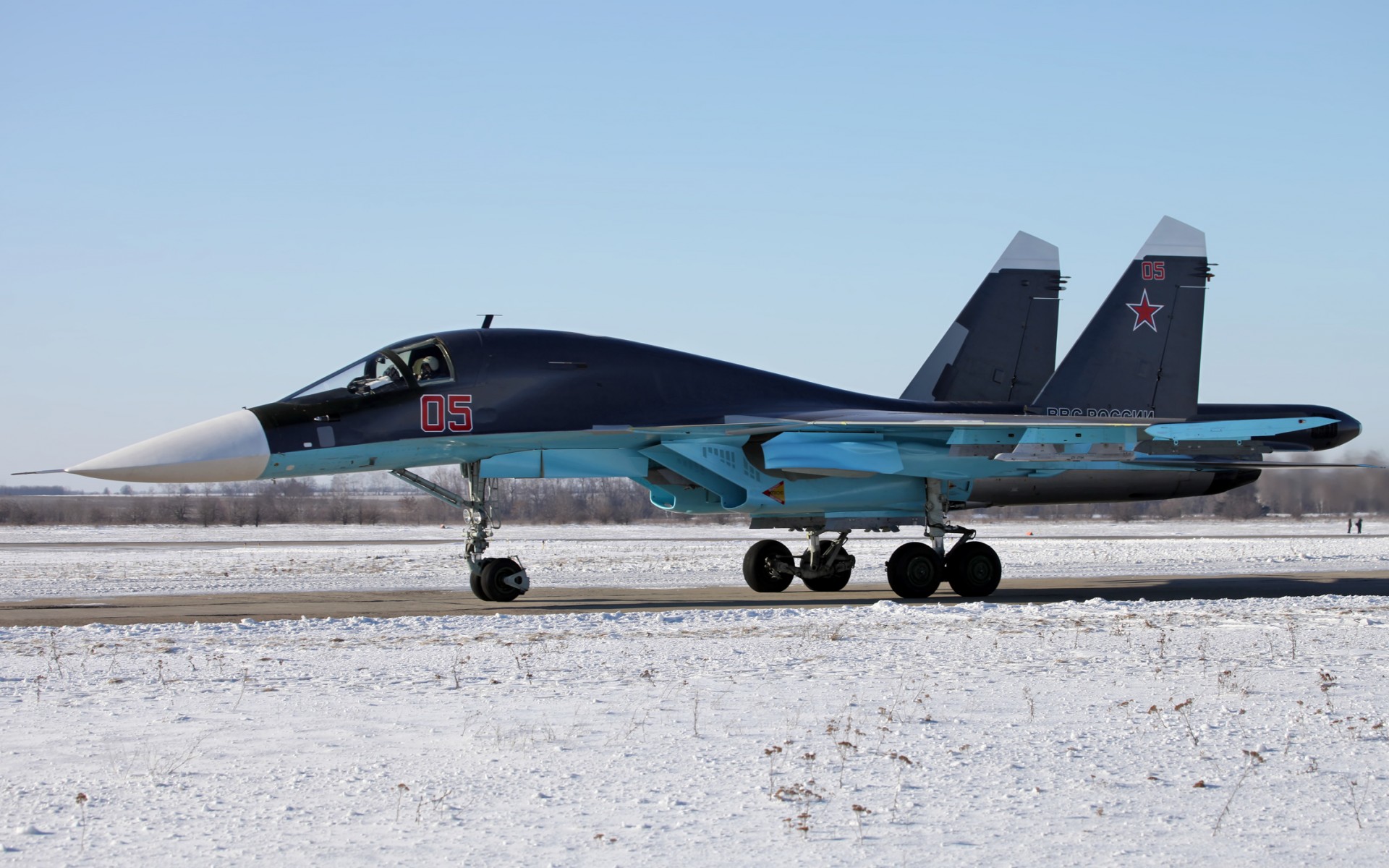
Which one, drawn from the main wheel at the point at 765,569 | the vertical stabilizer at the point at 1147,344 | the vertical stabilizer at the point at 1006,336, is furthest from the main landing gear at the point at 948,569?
the vertical stabilizer at the point at 1006,336

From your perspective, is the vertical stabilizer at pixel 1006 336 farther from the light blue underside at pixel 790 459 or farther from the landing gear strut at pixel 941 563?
the landing gear strut at pixel 941 563

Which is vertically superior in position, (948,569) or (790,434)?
(790,434)

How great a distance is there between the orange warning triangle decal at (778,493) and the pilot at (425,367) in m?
4.29

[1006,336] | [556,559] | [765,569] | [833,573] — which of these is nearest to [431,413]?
[765,569]

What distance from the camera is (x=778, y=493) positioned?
14945mm

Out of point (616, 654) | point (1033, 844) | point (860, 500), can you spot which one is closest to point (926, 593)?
point (860, 500)

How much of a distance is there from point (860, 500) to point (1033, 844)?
36.0 ft

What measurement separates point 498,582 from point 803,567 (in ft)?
16.4

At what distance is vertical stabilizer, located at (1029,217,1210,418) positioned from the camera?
17.2 meters

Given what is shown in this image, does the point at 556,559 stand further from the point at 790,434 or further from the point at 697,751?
the point at 697,751

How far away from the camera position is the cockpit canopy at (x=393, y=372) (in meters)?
13.5

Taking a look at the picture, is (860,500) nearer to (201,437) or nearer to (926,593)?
(926,593)

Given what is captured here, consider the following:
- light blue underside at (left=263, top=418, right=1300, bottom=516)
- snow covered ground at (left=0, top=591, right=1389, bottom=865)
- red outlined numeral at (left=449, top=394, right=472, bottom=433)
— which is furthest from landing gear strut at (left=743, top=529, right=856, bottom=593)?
snow covered ground at (left=0, top=591, right=1389, bottom=865)

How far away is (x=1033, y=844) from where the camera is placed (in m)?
4.39
